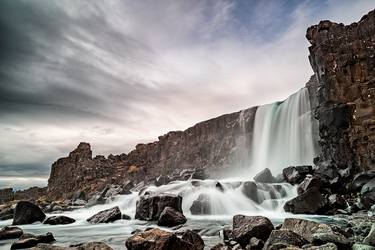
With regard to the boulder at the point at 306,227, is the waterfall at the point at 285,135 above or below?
above

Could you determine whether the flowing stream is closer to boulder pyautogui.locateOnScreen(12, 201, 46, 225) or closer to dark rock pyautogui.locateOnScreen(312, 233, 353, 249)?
boulder pyautogui.locateOnScreen(12, 201, 46, 225)

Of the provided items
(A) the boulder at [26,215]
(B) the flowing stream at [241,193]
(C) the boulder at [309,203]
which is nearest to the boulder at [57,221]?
(B) the flowing stream at [241,193]

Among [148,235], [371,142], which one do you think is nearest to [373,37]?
[371,142]

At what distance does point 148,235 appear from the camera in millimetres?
8680

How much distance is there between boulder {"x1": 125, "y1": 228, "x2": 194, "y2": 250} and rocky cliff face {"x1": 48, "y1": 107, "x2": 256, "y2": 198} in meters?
48.7

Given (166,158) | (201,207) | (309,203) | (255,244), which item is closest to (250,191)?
(201,207)

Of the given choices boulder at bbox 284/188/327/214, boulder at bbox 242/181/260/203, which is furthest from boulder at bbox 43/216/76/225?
boulder at bbox 284/188/327/214

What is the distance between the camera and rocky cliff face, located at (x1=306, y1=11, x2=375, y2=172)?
2519 cm

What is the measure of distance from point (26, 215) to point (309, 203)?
741 inches

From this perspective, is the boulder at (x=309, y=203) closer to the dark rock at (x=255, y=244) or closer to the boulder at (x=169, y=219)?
the boulder at (x=169, y=219)

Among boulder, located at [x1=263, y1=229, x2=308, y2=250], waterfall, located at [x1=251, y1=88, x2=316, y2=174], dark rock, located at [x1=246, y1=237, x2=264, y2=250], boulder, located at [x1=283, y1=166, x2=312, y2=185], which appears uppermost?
waterfall, located at [x1=251, y1=88, x2=316, y2=174]

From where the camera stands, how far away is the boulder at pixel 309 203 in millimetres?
17219

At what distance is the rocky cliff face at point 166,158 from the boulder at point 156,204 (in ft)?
130

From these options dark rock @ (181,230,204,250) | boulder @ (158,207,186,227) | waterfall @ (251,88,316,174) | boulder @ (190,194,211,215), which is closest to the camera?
dark rock @ (181,230,204,250)
